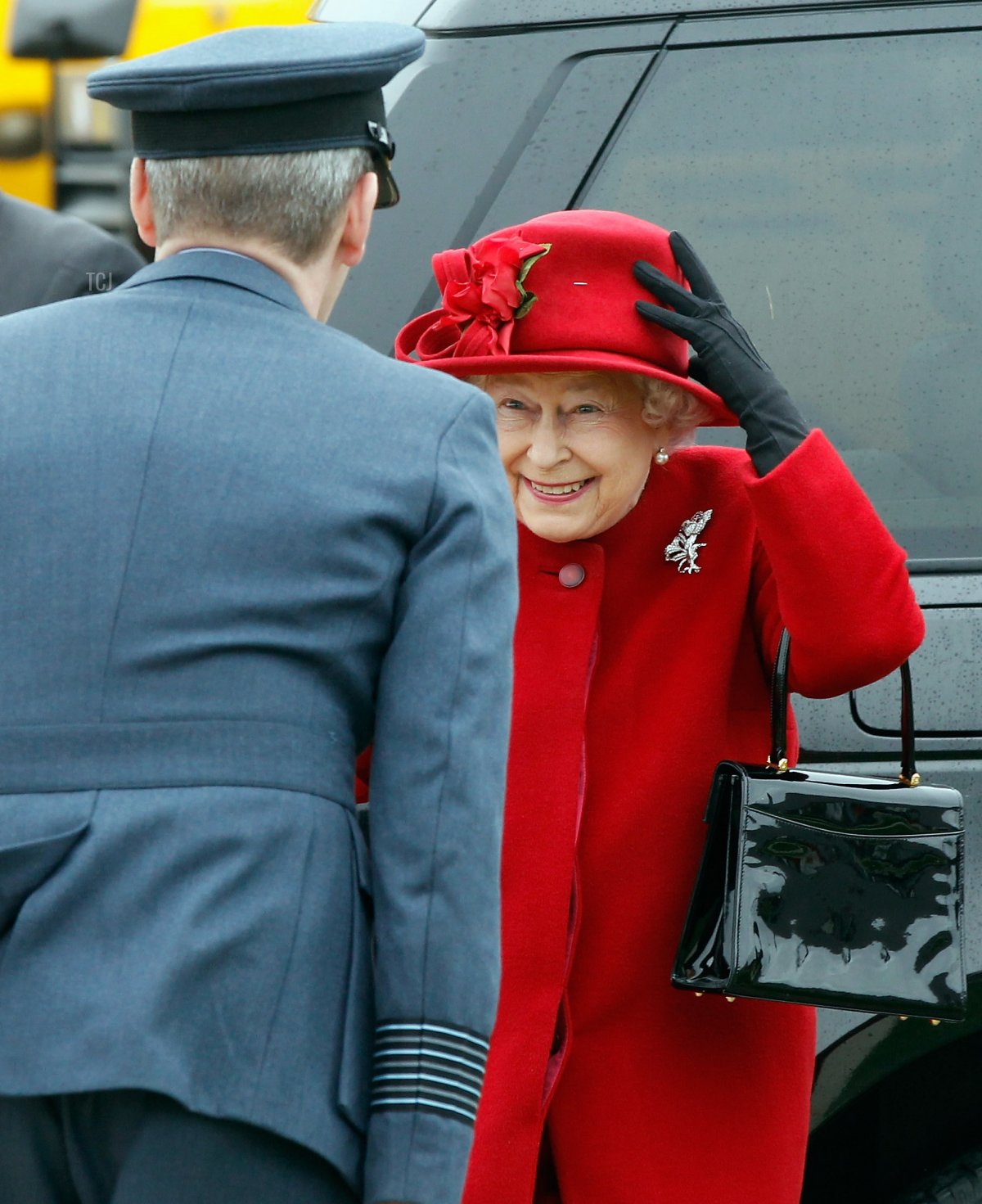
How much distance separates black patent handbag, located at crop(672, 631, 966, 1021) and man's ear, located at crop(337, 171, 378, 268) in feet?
2.25

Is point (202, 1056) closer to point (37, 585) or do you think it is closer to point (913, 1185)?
point (37, 585)

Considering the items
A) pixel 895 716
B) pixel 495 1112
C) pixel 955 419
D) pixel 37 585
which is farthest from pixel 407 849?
pixel 955 419

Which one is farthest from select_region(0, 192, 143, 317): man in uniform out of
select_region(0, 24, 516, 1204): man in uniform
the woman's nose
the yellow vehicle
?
select_region(0, 24, 516, 1204): man in uniform

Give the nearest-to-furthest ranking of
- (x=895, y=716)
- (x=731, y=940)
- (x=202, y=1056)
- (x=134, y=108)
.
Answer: (x=202, y=1056)
(x=134, y=108)
(x=731, y=940)
(x=895, y=716)

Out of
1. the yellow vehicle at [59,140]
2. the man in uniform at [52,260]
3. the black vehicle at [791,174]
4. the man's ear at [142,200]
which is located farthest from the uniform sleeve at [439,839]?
the yellow vehicle at [59,140]

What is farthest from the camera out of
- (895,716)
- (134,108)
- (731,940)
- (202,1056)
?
(895,716)

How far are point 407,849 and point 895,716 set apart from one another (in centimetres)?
102

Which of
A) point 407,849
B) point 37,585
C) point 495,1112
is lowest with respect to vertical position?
point 495,1112

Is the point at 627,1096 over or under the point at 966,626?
under

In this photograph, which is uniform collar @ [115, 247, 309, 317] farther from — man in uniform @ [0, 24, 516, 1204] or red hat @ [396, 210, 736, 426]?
red hat @ [396, 210, 736, 426]

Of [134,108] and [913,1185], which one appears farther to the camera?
[913,1185]

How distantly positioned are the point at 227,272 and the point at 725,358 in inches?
28.0

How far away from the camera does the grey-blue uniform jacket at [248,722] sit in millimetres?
1279

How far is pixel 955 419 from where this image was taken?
227 centimetres
